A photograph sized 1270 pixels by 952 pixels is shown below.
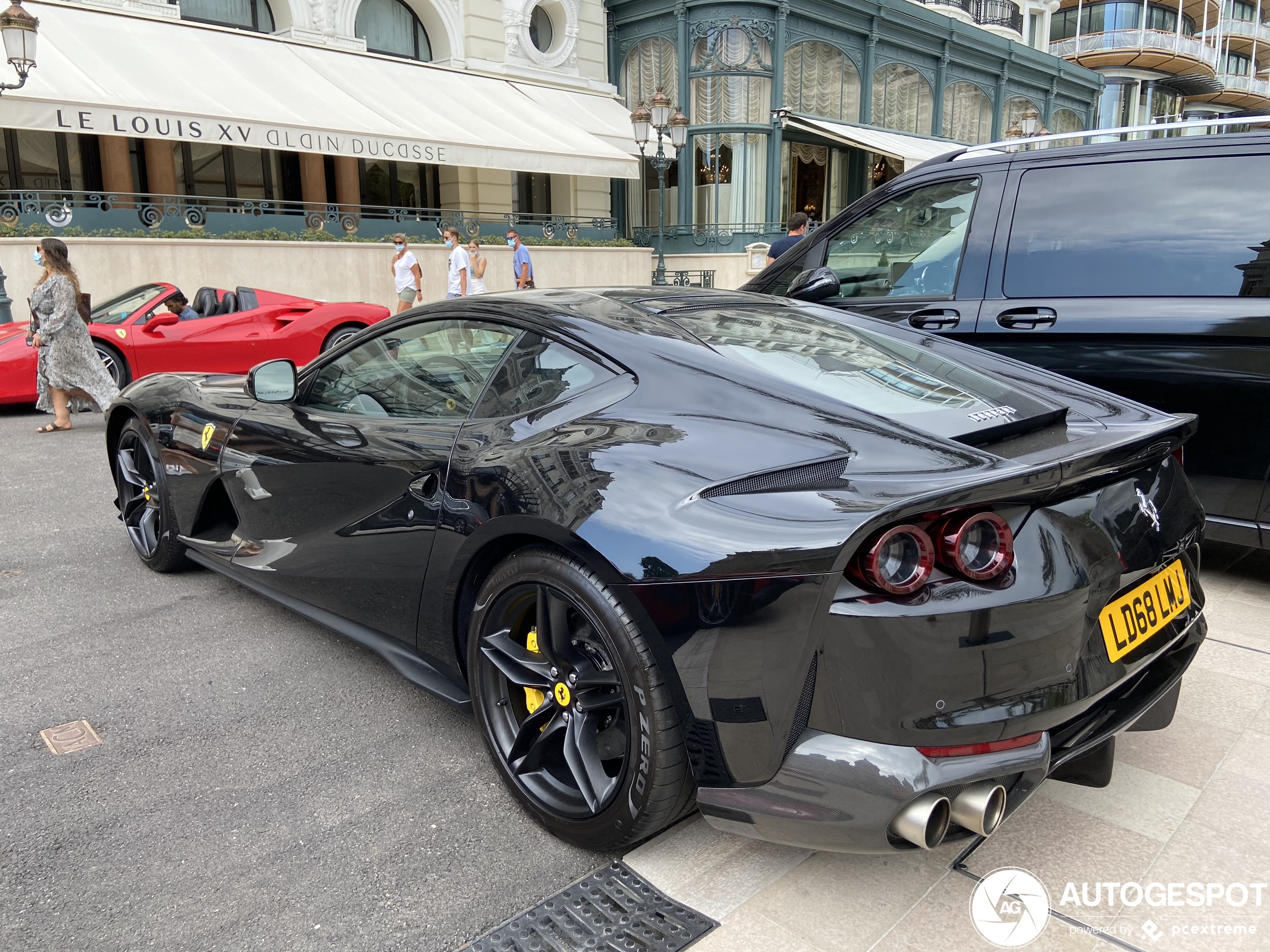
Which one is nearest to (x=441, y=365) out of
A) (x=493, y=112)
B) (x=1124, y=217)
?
(x=1124, y=217)

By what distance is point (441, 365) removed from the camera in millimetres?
2971

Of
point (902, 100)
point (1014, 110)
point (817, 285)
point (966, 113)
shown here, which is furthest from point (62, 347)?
point (1014, 110)

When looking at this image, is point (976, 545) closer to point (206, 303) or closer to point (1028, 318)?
point (1028, 318)

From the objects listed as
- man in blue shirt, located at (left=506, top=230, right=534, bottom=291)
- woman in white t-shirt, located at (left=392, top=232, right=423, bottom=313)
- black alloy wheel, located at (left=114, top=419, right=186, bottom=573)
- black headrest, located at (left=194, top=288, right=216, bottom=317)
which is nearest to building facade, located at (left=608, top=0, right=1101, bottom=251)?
man in blue shirt, located at (left=506, top=230, right=534, bottom=291)

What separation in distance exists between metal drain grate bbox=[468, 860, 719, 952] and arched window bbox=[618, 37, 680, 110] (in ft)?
70.3

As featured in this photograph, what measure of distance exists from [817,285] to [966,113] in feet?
91.0

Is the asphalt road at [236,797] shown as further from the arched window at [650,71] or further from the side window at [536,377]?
the arched window at [650,71]

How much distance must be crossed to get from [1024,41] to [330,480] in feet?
126

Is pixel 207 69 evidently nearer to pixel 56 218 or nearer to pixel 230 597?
pixel 56 218

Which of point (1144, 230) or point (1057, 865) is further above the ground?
point (1144, 230)

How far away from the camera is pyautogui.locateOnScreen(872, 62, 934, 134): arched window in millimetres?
24891

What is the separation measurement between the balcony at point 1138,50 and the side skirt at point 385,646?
48.1 metres

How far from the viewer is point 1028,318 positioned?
4.11m

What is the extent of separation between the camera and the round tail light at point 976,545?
1.79m
